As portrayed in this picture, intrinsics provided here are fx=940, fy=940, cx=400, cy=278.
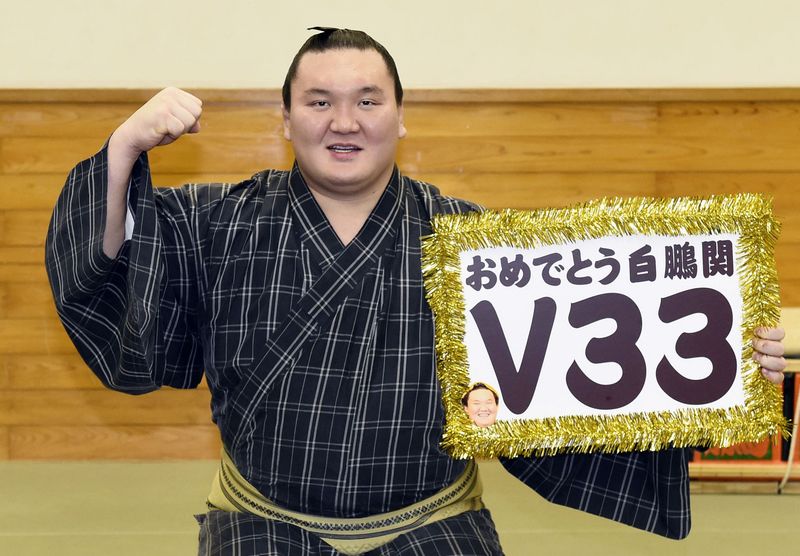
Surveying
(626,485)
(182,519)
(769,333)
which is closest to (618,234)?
(769,333)

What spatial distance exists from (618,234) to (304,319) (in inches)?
19.3

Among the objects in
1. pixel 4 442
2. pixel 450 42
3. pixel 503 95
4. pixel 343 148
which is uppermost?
pixel 450 42

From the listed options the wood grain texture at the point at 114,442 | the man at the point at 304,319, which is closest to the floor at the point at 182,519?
the wood grain texture at the point at 114,442

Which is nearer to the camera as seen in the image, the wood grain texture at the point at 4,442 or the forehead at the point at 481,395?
the forehead at the point at 481,395

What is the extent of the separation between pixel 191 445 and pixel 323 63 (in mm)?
2100

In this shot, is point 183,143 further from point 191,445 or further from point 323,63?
point 323,63

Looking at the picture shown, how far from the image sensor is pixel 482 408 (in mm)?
1389

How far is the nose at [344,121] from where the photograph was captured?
4.70 ft

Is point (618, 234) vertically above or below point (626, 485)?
above

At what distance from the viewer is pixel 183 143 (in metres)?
3.16

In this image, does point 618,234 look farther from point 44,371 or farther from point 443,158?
point 44,371

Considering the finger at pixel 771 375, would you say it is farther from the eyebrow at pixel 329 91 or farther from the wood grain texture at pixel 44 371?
the wood grain texture at pixel 44 371

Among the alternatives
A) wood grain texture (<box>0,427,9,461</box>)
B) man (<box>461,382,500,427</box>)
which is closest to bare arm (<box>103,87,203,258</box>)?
man (<box>461,382,500,427</box>)

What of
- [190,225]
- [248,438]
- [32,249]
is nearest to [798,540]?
[248,438]
